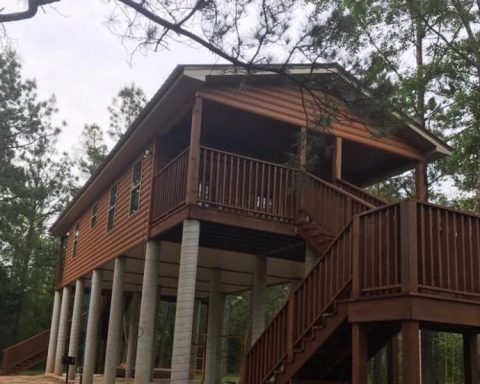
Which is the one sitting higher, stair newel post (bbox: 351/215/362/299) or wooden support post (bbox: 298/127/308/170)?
wooden support post (bbox: 298/127/308/170)

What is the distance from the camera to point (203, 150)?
10.1m

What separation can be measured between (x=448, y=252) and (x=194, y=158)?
14.8ft

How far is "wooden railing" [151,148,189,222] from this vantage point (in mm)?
10203

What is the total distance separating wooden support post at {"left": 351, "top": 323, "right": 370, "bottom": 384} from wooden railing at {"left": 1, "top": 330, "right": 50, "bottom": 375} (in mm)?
19289

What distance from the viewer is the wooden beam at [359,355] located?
6680mm

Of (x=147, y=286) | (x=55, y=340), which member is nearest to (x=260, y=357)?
(x=147, y=286)

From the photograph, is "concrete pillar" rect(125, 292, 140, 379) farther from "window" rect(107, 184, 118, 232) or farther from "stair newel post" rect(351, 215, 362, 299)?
"stair newel post" rect(351, 215, 362, 299)

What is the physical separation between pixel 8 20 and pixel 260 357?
561cm

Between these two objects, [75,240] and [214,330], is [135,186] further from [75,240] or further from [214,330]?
[75,240]

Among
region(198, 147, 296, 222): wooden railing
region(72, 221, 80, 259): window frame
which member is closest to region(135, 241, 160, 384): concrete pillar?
region(198, 147, 296, 222): wooden railing

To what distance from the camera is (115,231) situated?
586 inches

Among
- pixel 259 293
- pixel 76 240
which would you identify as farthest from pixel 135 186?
pixel 76 240

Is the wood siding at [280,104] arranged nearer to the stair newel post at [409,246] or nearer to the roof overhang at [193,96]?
the roof overhang at [193,96]

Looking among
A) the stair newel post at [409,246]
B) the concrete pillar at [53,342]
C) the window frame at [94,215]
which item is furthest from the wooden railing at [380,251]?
the concrete pillar at [53,342]
